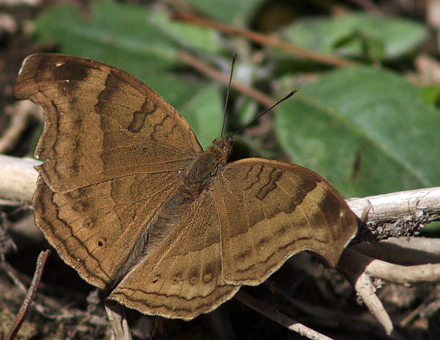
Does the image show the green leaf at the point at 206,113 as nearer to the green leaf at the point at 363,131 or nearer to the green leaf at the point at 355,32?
the green leaf at the point at 363,131

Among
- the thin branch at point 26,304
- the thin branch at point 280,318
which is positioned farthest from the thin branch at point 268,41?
the thin branch at point 26,304

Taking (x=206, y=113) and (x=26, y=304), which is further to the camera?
(x=206, y=113)

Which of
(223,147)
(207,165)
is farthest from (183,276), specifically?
(223,147)

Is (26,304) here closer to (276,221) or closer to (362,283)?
(276,221)

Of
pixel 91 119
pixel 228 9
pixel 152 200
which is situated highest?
pixel 91 119

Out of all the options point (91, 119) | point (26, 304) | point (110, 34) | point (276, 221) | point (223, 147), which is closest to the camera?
point (276, 221)

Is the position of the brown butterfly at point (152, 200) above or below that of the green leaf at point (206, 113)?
above

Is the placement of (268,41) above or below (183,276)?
above

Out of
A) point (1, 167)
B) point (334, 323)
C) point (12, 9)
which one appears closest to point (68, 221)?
point (1, 167)
